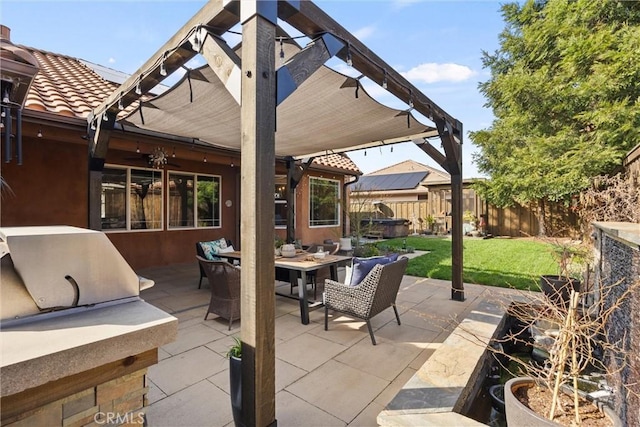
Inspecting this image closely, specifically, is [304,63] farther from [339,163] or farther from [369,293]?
[339,163]

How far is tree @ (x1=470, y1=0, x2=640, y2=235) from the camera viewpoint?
8.53m

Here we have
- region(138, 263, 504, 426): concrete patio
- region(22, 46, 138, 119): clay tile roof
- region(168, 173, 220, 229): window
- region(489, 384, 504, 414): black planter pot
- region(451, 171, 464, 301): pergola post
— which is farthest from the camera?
region(168, 173, 220, 229): window

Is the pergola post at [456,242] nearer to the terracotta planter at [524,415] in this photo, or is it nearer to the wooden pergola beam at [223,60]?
the terracotta planter at [524,415]

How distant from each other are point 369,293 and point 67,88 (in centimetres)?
611

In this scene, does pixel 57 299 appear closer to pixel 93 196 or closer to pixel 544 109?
pixel 93 196

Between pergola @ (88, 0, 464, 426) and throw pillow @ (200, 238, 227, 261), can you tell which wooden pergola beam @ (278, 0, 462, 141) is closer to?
pergola @ (88, 0, 464, 426)

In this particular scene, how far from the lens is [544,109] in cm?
1030

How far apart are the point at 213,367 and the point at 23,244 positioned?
82.0 inches

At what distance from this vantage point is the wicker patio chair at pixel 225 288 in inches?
143

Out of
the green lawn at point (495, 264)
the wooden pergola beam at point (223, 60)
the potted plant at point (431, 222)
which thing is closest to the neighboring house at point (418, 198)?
the potted plant at point (431, 222)

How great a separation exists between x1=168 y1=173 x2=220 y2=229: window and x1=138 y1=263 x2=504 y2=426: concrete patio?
130 inches

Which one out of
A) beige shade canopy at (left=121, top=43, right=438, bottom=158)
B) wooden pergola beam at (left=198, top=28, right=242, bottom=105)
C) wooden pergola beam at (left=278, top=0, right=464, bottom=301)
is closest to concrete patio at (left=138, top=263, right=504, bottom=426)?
wooden pergola beam at (left=278, top=0, right=464, bottom=301)

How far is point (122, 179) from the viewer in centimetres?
677

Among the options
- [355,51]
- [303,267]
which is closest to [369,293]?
[303,267]
